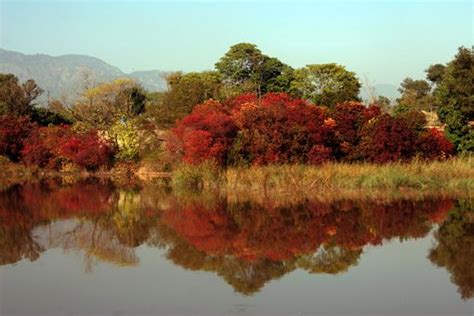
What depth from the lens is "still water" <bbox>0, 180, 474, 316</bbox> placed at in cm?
773

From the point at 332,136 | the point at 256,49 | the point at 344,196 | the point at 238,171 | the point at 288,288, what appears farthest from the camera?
the point at 256,49

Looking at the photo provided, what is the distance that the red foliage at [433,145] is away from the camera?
891 inches

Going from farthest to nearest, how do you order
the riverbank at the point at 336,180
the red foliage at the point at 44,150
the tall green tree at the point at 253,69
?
the tall green tree at the point at 253,69 < the red foliage at the point at 44,150 < the riverbank at the point at 336,180

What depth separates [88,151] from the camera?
2806 centimetres

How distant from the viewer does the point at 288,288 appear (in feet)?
27.6

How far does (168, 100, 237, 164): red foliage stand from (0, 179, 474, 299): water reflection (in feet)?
10.2

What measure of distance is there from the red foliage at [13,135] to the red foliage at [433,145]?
18587 millimetres

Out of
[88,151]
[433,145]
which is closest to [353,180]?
[433,145]

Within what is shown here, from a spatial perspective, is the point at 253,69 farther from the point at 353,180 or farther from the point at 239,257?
the point at 239,257

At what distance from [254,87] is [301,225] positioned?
97.4 ft

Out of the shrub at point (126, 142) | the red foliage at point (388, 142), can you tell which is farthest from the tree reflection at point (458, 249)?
the shrub at point (126, 142)

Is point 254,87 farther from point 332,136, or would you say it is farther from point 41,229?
point 41,229

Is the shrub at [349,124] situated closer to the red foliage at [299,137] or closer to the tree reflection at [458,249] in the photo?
the red foliage at [299,137]

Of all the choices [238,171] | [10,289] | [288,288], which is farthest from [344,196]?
[10,289]
